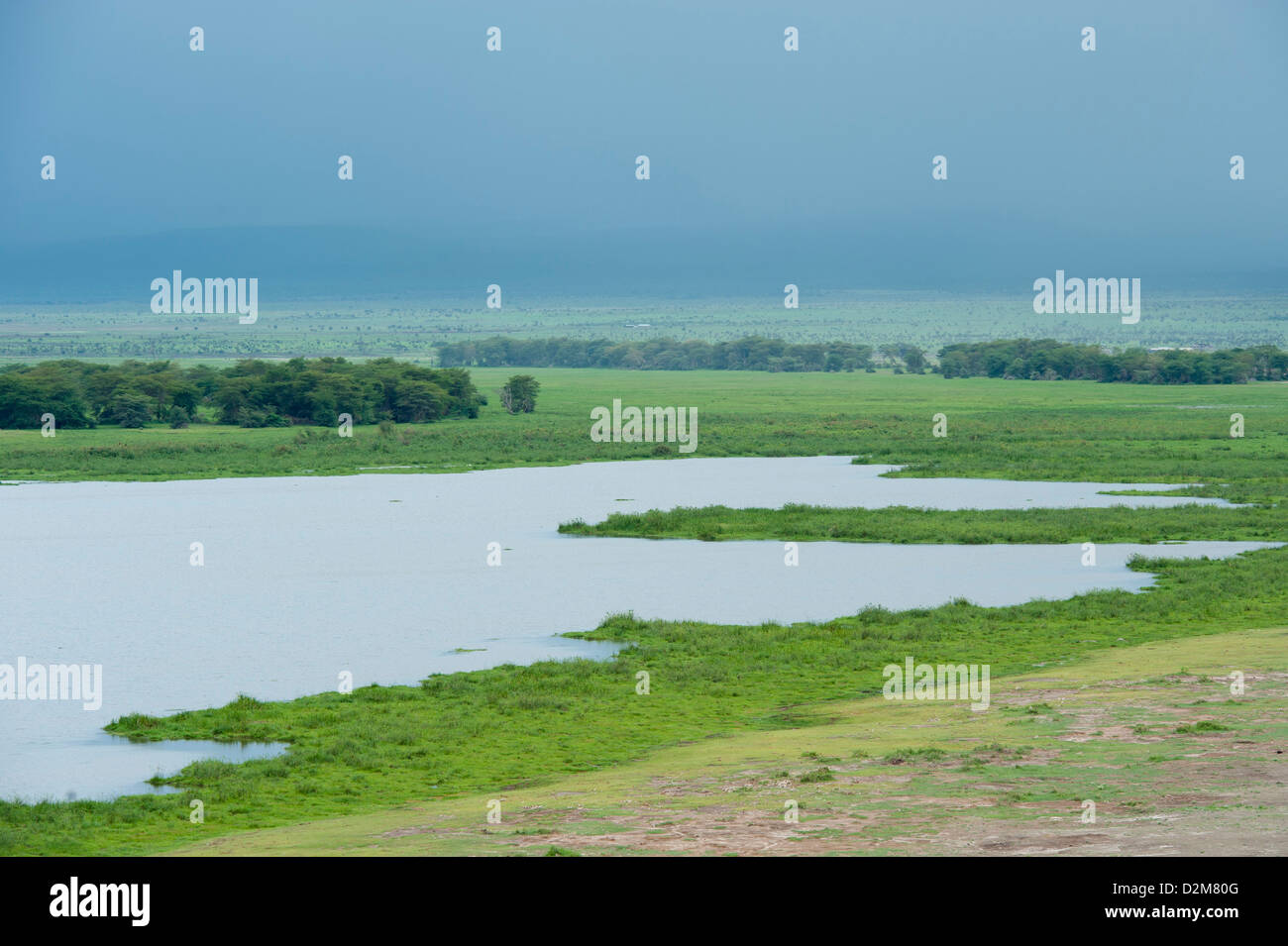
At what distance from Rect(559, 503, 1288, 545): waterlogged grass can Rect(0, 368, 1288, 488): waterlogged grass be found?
7326 millimetres

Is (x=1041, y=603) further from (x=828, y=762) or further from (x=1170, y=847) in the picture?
(x=1170, y=847)

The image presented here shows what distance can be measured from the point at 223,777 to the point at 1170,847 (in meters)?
11.2

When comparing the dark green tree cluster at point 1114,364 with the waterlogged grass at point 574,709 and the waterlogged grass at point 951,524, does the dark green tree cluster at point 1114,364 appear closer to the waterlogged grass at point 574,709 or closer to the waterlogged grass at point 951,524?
the waterlogged grass at point 951,524

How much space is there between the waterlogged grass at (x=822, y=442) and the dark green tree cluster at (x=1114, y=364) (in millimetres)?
15255

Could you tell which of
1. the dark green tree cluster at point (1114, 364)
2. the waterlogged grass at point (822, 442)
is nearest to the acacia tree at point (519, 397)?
the waterlogged grass at point (822, 442)

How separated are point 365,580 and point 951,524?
17.7 m

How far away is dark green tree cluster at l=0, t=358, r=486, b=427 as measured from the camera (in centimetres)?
8362

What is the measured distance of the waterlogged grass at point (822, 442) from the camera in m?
62.5

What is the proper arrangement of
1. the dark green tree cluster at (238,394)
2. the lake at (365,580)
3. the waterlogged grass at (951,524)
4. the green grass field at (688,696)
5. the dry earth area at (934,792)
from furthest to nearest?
the dark green tree cluster at (238,394), the waterlogged grass at (951,524), the lake at (365,580), the green grass field at (688,696), the dry earth area at (934,792)

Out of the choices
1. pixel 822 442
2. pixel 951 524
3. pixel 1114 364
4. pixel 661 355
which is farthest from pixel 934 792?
pixel 661 355

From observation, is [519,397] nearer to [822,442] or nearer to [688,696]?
[822,442]

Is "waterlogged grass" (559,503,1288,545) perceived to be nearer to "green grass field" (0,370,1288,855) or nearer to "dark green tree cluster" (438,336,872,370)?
"green grass field" (0,370,1288,855)

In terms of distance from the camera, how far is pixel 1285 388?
120 metres
